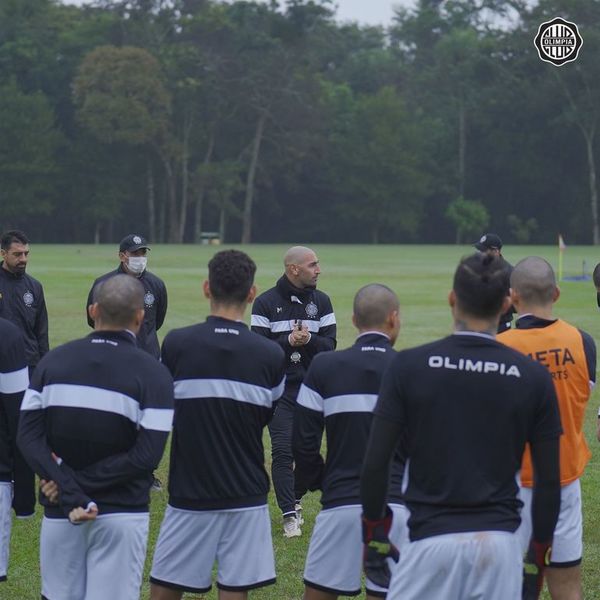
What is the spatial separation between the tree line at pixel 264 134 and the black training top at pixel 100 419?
82614 mm

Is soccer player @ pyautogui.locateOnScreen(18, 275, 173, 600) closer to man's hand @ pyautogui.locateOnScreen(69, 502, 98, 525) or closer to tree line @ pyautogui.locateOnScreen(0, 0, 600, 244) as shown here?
man's hand @ pyautogui.locateOnScreen(69, 502, 98, 525)

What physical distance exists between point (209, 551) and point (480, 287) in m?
2.26

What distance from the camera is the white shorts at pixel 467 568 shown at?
474 cm

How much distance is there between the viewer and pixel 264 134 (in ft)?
303

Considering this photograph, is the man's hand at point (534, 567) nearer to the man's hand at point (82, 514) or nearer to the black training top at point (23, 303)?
the man's hand at point (82, 514)

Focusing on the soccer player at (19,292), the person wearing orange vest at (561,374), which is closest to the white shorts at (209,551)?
the person wearing orange vest at (561,374)

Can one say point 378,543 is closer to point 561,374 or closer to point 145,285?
point 561,374

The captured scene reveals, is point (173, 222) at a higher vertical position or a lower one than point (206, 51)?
lower

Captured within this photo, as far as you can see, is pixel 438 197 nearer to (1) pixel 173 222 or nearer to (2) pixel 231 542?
(1) pixel 173 222

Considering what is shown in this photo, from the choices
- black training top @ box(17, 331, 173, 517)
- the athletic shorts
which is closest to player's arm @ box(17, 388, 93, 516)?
black training top @ box(17, 331, 173, 517)

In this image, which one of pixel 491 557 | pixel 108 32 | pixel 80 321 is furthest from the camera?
pixel 108 32

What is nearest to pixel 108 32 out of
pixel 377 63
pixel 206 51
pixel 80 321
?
pixel 206 51

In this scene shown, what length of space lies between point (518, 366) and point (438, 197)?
93.3 metres

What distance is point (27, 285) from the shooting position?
11.3 meters
